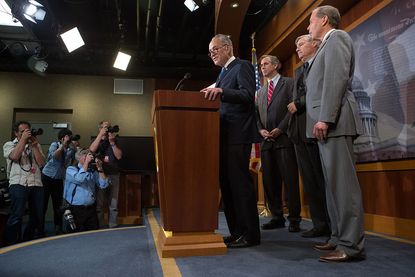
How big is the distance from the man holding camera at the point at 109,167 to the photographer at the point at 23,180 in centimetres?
75

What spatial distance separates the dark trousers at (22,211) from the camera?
3381mm

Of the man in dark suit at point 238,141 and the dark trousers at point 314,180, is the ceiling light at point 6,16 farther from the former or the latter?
the dark trousers at point 314,180

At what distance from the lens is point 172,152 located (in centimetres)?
170

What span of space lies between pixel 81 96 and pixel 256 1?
3.91 metres

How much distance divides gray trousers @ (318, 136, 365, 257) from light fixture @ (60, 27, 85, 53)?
4657mm

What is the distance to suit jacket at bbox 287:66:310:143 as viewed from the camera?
89.4 inches

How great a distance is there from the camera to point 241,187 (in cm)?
182

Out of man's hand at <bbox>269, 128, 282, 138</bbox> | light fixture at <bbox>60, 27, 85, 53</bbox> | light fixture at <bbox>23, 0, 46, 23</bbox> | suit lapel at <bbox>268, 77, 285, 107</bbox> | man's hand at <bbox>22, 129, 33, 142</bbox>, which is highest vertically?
light fixture at <bbox>23, 0, 46, 23</bbox>

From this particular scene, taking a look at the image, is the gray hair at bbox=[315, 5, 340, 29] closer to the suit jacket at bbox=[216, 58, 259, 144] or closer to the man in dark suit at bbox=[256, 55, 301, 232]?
the suit jacket at bbox=[216, 58, 259, 144]

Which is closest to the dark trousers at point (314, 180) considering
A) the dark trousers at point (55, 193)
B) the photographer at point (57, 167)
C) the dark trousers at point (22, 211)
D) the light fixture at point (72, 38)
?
the dark trousers at point (22, 211)

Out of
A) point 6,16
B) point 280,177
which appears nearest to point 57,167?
point 280,177

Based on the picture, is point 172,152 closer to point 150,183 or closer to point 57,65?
point 150,183

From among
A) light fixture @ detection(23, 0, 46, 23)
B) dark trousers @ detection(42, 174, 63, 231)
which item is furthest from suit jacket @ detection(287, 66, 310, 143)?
light fixture @ detection(23, 0, 46, 23)

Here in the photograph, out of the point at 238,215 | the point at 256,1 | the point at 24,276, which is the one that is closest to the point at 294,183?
the point at 238,215
